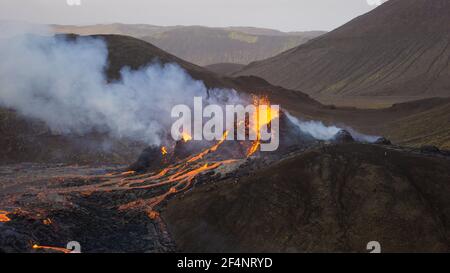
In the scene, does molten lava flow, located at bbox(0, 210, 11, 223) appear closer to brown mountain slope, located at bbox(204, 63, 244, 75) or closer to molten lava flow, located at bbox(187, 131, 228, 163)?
molten lava flow, located at bbox(187, 131, 228, 163)

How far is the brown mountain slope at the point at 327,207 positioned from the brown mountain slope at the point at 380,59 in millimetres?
63270

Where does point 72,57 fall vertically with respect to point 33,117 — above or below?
above

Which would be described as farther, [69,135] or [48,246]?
[69,135]

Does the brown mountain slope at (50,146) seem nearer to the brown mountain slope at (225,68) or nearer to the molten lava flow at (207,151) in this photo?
the molten lava flow at (207,151)

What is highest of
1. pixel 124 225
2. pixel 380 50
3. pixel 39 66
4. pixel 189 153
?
pixel 380 50

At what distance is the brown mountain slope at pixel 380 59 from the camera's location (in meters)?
90.0

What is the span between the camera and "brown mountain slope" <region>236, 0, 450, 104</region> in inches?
3543

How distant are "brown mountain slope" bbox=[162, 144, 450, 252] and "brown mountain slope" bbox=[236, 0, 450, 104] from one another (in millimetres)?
63270

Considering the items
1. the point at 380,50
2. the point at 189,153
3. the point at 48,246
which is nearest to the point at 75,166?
the point at 189,153

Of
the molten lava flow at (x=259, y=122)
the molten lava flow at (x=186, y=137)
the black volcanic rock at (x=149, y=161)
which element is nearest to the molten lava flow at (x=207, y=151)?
→ the molten lava flow at (x=259, y=122)

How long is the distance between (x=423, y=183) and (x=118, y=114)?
3175 centimetres

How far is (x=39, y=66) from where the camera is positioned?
4775 centimetres
